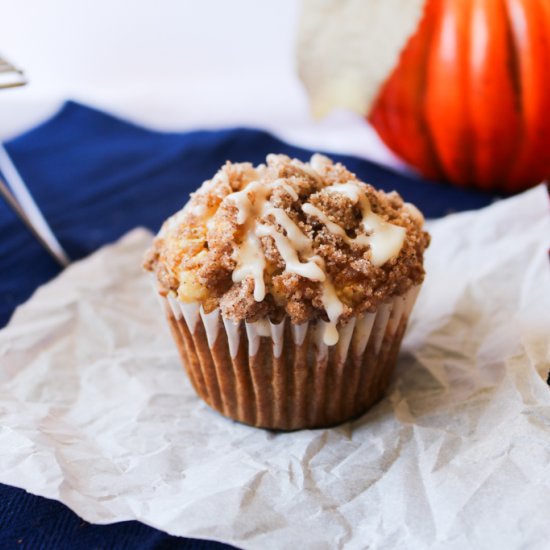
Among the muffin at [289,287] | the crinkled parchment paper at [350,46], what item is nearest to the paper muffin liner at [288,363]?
the muffin at [289,287]

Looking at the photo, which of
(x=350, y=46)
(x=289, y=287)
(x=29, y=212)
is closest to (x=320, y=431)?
(x=289, y=287)

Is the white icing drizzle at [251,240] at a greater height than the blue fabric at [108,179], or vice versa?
the white icing drizzle at [251,240]

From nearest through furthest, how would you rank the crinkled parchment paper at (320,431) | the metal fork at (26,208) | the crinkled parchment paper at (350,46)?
the crinkled parchment paper at (320,431)
the metal fork at (26,208)
the crinkled parchment paper at (350,46)

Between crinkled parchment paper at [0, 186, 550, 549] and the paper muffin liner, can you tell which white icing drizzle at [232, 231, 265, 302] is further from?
crinkled parchment paper at [0, 186, 550, 549]

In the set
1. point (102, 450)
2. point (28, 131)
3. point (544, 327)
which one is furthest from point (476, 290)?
point (28, 131)

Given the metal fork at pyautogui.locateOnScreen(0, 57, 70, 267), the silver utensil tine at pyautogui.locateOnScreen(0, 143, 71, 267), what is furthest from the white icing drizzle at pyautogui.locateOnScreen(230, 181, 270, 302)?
the silver utensil tine at pyautogui.locateOnScreen(0, 143, 71, 267)

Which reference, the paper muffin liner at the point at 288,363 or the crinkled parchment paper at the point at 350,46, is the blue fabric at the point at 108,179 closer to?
the crinkled parchment paper at the point at 350,46

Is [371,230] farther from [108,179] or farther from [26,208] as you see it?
[108,179]
